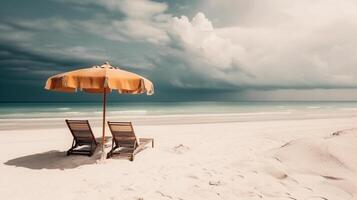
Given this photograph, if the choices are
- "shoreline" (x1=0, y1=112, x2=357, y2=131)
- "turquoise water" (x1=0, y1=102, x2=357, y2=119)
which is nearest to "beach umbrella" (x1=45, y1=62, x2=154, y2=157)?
"shoreline" (x1=0, y1=112, x2=357, y2=131)

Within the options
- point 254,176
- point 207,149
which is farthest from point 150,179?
point 207,149

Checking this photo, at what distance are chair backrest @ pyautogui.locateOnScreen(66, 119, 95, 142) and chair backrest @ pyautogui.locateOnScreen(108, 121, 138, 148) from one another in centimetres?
60

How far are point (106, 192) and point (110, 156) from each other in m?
2.62

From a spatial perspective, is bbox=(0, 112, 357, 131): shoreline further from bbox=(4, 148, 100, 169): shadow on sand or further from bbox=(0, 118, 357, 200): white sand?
bbox=(0, 118, 357, 200): white sand

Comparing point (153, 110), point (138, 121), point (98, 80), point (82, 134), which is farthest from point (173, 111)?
point (98, 80)

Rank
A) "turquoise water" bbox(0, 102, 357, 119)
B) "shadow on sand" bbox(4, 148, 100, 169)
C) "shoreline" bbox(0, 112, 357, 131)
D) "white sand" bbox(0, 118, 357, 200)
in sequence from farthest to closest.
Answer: "turquoise water" bbox(0, 102, 357, 119)
"shoreline" bbox(0, 112, 357, 131)
"shadow on sand" bbox(4, 148, 100, 169)
"white sand" bbox(0, 118, 357, 200)

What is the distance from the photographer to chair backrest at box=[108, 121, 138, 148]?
25.4ft

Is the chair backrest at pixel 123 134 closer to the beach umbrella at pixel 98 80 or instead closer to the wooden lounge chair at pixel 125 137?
the wooden lounge chair at pixel 125 137

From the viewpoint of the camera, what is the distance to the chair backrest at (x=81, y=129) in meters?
7.87

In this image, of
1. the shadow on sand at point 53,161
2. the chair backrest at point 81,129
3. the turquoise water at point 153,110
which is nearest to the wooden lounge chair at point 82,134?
the chair backrest at point 81,129

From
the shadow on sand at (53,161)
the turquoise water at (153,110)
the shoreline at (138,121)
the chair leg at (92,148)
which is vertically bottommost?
the turquoise water at (153,110)

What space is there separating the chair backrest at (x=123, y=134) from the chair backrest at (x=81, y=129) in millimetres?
603

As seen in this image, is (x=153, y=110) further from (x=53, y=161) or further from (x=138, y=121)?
(x=53, y=161)

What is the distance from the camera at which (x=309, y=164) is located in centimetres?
683
